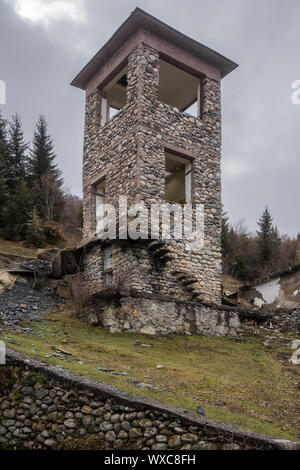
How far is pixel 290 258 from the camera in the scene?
114 ft

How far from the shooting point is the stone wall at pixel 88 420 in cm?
466

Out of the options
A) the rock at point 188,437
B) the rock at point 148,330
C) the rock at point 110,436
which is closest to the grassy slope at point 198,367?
the rock at point 148,330

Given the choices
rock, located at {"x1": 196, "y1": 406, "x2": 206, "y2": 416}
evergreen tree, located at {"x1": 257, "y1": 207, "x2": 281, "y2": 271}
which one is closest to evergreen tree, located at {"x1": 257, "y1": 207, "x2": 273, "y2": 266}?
evergreen tree, located at {"x1": 257, "y1": 207, "x2": 281, "y2": 271}

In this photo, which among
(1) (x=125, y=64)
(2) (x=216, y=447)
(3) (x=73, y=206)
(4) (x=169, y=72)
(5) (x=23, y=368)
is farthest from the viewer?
(3) (x=73, y=206)

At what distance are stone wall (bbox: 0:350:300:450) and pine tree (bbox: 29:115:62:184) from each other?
81.0 feet

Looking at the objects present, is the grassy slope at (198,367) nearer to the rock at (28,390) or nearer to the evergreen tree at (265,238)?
the rock at (28,390)

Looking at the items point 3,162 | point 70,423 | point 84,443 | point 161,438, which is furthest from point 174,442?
point 3,162

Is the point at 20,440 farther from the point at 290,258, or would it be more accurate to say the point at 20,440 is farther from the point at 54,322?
the point at 290,258

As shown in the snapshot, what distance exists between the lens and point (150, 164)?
1231cm

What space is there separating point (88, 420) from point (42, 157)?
2713 centimetres

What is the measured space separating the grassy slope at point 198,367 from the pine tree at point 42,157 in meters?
20.2

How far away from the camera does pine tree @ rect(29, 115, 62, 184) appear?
30.0 meters

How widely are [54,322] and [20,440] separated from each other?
5.07m

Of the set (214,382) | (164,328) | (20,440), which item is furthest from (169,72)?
(20,440)
